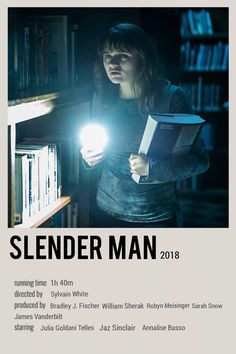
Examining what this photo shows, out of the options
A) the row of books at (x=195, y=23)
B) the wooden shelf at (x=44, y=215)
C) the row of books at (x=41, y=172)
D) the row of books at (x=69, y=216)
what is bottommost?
the row of books at (x=69, y=216)

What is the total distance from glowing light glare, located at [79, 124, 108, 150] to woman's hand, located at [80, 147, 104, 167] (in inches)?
0.6

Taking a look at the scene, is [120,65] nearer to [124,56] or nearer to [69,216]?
[124,56]

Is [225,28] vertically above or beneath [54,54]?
above

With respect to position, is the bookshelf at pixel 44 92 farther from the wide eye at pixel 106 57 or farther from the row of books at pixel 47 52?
the wide eye at pixel 106 57

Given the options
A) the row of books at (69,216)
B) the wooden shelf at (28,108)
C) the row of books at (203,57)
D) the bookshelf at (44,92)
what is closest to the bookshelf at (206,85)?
the row of books at (203,57)

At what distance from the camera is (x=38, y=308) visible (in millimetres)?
2088

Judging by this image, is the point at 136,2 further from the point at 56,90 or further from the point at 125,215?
the point at 125,215

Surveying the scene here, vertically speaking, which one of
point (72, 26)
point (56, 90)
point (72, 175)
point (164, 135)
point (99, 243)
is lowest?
point (99, 243)

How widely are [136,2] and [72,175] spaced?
0.71 metres

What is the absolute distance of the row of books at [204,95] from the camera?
5527mm

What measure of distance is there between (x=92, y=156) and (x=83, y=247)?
41cm

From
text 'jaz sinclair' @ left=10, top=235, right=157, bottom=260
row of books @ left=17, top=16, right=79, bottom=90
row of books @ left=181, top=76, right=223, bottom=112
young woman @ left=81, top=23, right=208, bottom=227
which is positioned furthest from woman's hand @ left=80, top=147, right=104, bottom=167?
row of books @ left=181, top=76, right=223, bottom=112

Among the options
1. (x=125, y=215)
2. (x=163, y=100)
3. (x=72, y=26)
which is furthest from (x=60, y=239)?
(x=72, y=26)

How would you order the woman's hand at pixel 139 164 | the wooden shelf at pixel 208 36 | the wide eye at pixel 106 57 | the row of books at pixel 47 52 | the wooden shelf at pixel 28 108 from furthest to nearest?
the wooden shelf at pixel 208 36 < the wide eye at pixel 106 57 < the woman's hand at pixel 139 164 < the row of books at pixel 47 52 < the wooden shelf at pixel 28 108
